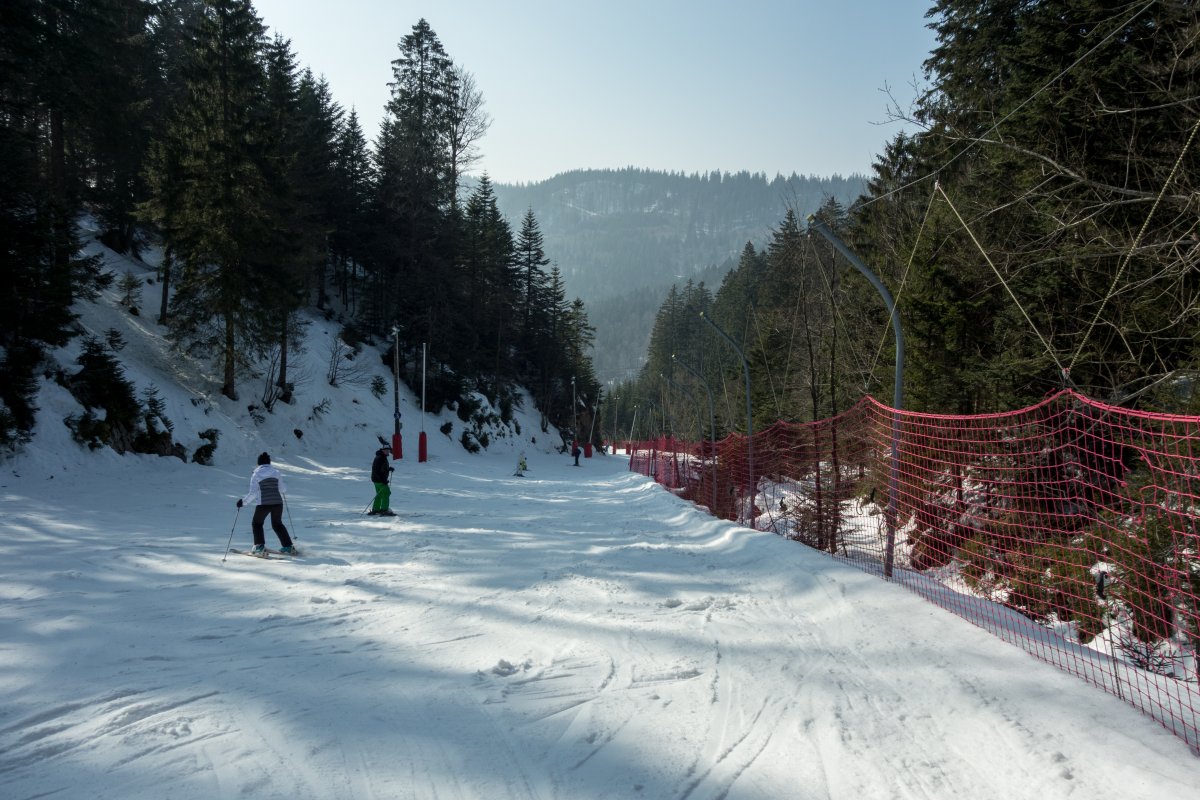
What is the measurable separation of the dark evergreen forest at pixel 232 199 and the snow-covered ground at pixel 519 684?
1041 centimetres

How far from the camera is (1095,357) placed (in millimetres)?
9719

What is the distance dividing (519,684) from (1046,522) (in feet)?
29.9

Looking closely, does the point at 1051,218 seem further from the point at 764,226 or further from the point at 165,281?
the point at 165,281

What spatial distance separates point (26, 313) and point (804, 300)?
59.5ft

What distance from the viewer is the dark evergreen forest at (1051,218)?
7660 mm

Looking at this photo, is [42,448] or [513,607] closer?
[513,607]

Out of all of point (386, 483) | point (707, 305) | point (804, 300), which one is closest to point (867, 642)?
point (386, 483)

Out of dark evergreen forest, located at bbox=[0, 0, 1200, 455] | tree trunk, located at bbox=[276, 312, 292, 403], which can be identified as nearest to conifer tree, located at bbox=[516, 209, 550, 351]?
dark evergreen forest, located at bbox=[0, 0, 1200, 455]

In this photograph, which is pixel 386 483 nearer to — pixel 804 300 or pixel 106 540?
pixel 106 540

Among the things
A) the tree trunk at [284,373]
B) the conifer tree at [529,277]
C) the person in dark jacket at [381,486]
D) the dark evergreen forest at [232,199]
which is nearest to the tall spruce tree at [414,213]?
the dark evergreen forest at [232,199]

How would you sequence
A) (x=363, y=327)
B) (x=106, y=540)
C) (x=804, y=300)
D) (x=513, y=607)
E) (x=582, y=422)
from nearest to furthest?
(x=513, y=607)
(x=106, y=540)
(x=804, y=300)
(x=363, y=327)
(x=582, y=422)

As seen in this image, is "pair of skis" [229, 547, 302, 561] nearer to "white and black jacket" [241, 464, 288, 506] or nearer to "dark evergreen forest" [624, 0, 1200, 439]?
"white and black jacket" [241, 464, 288, 506]

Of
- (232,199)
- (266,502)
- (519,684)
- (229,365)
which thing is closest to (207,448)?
(229,365)

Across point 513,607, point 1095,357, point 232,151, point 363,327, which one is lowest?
point 513,607
